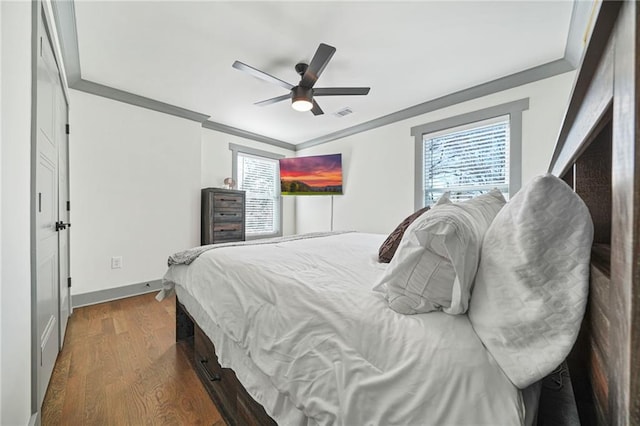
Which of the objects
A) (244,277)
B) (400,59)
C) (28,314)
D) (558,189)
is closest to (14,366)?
(28,314)

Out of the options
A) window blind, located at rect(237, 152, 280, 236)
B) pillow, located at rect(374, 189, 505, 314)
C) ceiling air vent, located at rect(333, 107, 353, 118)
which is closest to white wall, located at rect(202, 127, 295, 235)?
window blind, located at rect(237, 152, 280, 236)

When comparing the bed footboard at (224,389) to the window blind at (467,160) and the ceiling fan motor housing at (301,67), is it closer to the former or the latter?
the ceiling fan motor housing at (301,67)

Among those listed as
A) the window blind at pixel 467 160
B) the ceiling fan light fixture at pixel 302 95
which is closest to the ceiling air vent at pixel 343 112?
the window blind at pixel 467 160

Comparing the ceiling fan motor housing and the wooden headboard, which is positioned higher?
the ceiling fan motor housing

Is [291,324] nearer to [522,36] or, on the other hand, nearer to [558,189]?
[558,189]

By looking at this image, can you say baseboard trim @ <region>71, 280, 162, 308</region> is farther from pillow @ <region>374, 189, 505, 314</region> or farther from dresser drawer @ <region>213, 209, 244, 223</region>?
pillow @ <region>374, 189, 505, 314</region>

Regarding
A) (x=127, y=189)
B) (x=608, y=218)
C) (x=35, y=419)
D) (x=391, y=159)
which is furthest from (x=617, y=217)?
(x=127, y=189)

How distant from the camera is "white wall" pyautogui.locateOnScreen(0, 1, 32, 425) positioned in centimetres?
89

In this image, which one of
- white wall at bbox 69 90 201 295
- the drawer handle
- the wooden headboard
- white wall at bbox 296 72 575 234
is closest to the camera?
the wooden headboard

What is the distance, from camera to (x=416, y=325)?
730mm

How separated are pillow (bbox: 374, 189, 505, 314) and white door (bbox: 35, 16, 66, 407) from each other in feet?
5.29

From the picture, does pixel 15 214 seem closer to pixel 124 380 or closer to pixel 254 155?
pixel 124 380

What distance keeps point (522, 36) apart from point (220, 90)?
2.98 meters

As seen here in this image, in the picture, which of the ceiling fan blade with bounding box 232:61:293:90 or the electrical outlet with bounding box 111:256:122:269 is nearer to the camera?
the ceiling fan blade with bounding box 232:61:293:90
